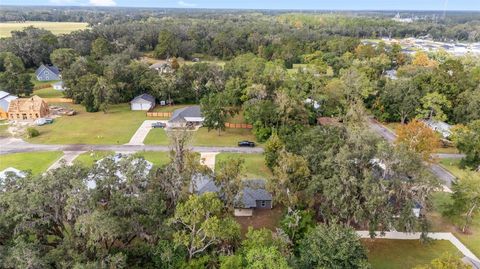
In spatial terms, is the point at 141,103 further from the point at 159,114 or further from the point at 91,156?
the point at 91,156

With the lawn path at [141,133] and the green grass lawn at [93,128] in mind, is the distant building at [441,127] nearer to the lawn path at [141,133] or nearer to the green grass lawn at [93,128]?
the lawn path at [141,133]

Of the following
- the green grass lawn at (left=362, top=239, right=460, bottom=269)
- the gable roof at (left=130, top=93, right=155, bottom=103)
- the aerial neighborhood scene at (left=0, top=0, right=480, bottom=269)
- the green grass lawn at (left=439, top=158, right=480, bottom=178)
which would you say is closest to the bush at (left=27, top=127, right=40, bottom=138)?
the aerial neighborhood scene at (left=0, top=0, right=480, bottom=269)

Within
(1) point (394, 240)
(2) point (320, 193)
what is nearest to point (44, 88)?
(2) point (320, 193)

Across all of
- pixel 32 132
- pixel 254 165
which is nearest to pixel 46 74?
pixel 32 132

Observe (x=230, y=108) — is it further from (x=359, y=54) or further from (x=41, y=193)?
(x=359, y=54)

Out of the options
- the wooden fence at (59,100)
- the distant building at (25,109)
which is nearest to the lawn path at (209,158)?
the distant building at (25,109)

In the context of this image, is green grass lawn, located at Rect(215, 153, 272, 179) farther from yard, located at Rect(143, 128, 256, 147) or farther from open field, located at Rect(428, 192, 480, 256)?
open field, located at Rect(428, 192, 480, 256)
